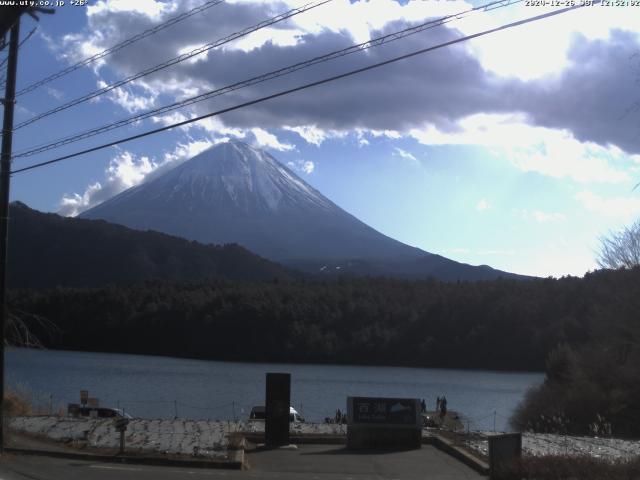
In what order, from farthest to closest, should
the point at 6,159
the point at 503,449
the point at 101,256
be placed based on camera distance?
the point at 101,256 → the point at 6,159 → the point at 503,449

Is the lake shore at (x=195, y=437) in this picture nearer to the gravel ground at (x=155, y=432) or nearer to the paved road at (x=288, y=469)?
the gravel ground at (x=155, y=432)

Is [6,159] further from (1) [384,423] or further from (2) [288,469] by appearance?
(1) [384,423]

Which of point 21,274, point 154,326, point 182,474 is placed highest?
point 21,274

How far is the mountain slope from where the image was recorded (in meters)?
142

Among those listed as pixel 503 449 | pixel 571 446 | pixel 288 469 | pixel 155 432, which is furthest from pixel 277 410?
pixel 571 446

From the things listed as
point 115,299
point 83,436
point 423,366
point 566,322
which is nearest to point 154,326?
point 115,299

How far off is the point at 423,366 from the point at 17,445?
8616 cm

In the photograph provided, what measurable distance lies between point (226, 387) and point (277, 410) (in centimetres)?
4142

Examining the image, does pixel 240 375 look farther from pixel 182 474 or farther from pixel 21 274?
pixel 21 274

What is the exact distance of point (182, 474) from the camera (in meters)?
15.2

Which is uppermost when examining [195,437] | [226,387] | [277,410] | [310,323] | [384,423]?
[310,323]

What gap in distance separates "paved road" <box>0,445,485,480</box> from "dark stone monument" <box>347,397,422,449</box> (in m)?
0.77

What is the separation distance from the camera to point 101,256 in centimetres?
15438

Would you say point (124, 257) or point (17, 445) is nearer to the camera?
point (17, 445)
